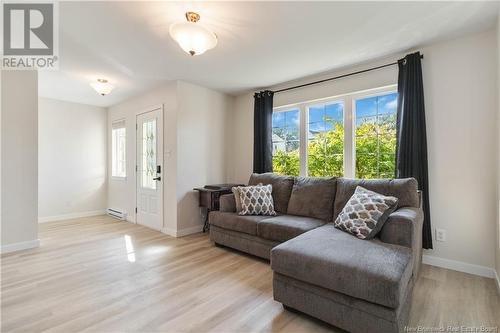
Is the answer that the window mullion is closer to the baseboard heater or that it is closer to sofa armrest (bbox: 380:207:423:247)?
sofa armrest (bbox: 380:207:423:247)

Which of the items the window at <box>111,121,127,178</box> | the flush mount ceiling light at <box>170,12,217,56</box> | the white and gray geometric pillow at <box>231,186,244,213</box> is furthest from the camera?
the window at <box>111,121,127,178</box>

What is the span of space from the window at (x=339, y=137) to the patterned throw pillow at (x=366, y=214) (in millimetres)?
969

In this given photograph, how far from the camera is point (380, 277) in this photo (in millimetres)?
1500

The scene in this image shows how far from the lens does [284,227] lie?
8.87 feet

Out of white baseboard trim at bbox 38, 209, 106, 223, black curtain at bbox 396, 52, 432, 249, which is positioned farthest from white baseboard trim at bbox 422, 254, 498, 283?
white baseboard trim at bbox 38, 209, 106, 223

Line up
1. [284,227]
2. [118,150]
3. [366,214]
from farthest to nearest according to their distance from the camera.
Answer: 1. [118,150]
2. [284,227]
3. [366,214]

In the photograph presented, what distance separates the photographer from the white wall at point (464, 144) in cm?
246

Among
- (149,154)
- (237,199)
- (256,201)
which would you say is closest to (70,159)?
(149,154)

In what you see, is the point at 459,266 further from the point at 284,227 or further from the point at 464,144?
the point at 284,227

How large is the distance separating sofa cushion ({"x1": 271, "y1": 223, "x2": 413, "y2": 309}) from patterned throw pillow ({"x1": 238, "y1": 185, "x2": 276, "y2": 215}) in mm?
1161

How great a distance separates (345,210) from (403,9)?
6.03ft

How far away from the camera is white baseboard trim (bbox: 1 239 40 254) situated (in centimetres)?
314

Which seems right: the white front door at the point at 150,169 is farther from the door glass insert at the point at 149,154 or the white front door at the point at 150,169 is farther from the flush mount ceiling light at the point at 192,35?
the flush mount ceiling light at the point at 192,35

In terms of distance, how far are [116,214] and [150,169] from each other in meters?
1.61
